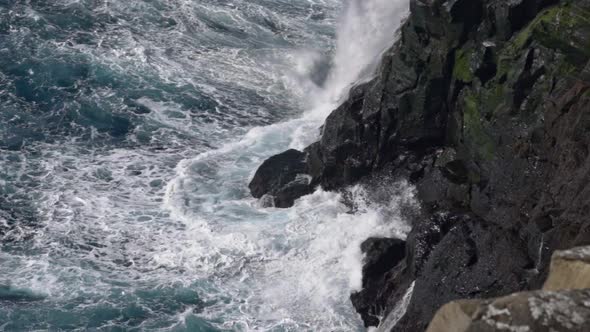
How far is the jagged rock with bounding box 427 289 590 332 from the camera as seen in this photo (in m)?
7.67

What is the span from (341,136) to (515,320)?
21.8 metres

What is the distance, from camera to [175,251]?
91.1ft

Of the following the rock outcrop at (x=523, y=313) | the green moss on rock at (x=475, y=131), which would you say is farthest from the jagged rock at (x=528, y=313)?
the green moss on rock at (x=475, y=131)

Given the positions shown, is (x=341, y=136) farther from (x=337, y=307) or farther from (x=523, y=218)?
(x=523, y=218)

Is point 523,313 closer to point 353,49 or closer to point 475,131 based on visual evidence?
point 475,131

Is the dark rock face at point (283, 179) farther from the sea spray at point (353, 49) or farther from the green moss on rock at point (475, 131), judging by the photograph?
the green moss on rock at point (475, 131)

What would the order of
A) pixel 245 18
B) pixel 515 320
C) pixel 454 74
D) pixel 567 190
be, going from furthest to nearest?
pixel 245 18, pixel 454 74, pixel 567 190, pixel 515 320

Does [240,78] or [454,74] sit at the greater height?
[240,78]

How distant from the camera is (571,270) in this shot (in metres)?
9.23

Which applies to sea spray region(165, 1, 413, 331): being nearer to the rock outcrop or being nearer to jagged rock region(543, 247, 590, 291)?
jagged rock region(543, 247, 590, 291)

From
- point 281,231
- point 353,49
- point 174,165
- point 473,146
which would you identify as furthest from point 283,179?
point 353,49

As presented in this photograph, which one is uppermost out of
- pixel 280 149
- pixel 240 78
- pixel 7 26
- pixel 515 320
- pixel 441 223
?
pixel 7 26

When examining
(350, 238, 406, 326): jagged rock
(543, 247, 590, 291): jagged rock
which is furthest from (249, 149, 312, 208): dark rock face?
(543, 247, 590, 291): jagged rock

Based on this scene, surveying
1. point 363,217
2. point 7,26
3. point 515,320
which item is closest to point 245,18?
point 7,26
